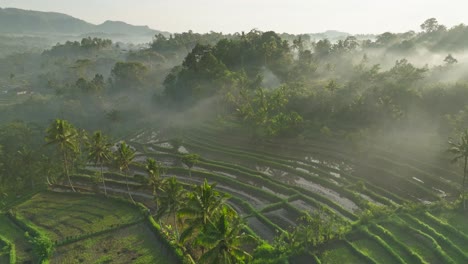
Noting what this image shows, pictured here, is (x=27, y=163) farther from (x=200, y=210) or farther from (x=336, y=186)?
(x=336, y=186)

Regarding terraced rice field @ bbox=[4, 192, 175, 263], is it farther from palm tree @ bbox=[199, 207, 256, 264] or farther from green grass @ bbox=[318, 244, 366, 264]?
green grass @ bbox=[318, 244, 366, 264]

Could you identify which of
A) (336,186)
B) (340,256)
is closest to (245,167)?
(336,186)

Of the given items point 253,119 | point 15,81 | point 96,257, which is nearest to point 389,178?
point 253,119

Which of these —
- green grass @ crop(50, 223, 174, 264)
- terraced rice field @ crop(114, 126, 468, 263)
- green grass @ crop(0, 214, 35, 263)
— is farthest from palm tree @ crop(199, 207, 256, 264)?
green grass @ crop(0, 214, 35, 263)

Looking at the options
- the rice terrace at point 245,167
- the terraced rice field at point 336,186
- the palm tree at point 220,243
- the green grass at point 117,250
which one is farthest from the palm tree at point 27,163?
the palm tree at point 220,243

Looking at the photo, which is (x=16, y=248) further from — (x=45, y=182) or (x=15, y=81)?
(x=15, y=81)

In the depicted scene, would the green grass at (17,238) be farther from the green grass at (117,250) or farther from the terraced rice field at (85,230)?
the green grass at (117,250)
